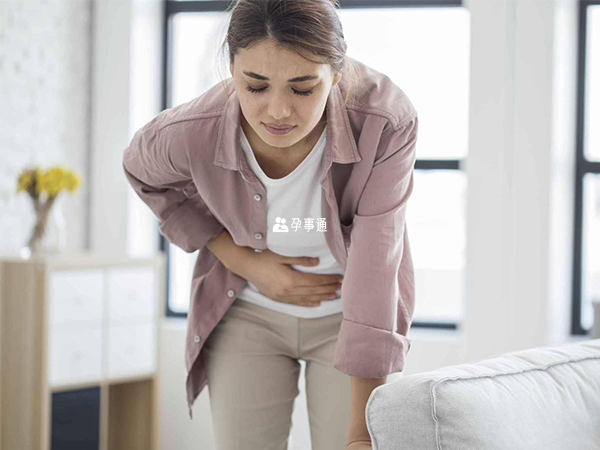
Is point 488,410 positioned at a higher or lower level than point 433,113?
lower

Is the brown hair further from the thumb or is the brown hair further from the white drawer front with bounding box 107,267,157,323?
the white drawer front with bounding box 107,267,157,323

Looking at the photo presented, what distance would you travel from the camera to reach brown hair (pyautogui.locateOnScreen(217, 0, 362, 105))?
3.97 ft

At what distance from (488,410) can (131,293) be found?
223 cm

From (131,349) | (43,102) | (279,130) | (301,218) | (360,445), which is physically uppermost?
(43,102)

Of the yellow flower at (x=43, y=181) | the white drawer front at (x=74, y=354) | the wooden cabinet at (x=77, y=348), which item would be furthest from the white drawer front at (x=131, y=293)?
the yellow flower at (x=43, y=181)

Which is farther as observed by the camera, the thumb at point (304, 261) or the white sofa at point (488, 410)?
the thumb at point (304, 261)

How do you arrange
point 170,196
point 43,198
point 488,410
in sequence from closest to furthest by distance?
1. point 488,410
2. point 170,196
3. point 43,198

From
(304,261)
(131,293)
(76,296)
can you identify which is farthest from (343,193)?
(131,293)

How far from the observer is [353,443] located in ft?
4.30

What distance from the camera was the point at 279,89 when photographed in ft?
4.05

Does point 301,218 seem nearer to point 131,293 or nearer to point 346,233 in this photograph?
point 346,233

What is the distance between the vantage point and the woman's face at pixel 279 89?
1220 mm

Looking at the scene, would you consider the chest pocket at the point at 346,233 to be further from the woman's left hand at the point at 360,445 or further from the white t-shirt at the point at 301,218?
the woman's left hand at the point at 360,445

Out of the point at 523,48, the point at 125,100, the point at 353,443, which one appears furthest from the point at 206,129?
the point at 125,100
